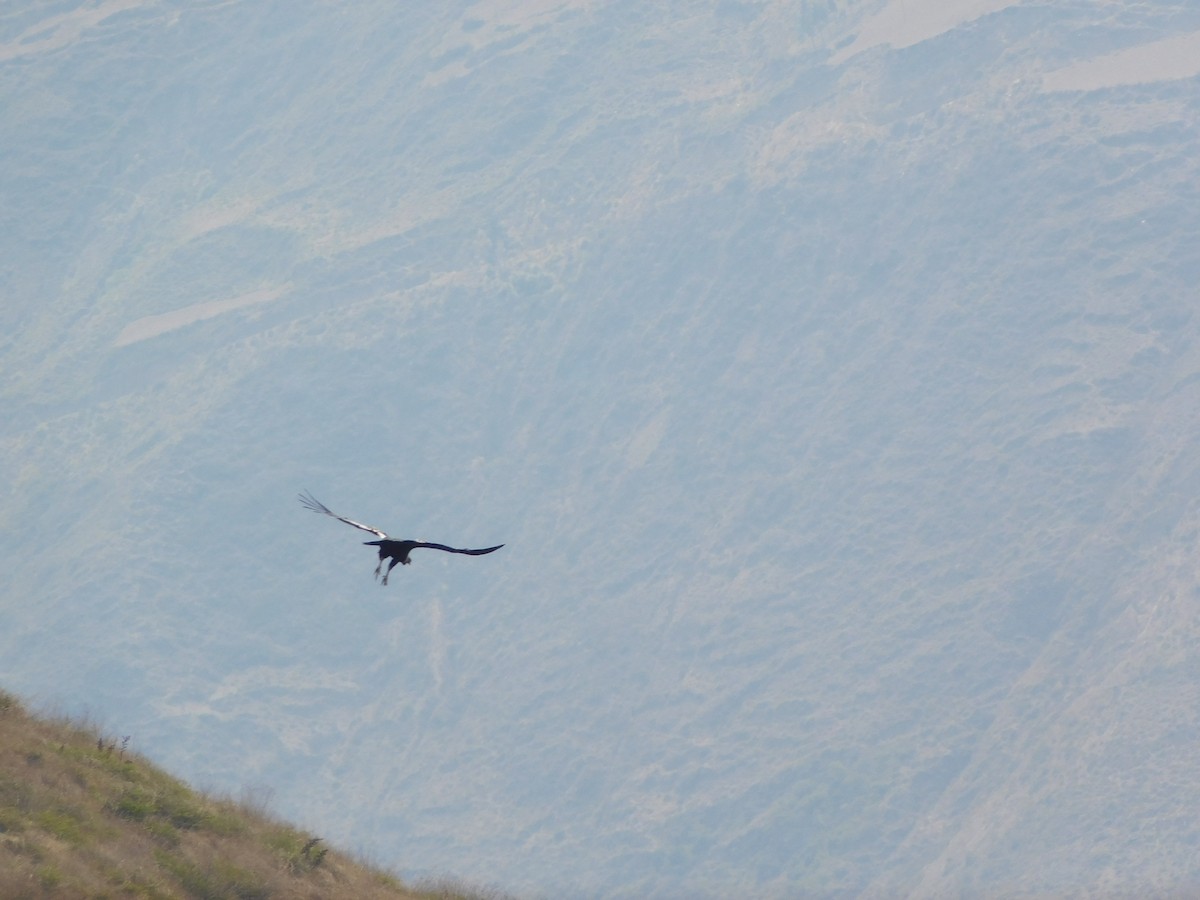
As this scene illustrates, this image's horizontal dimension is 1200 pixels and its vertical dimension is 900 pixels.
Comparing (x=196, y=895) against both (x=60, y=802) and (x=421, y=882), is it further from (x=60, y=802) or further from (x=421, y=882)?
(x=421, y=882)

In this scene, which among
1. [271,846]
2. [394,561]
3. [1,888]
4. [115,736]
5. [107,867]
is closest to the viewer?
[1,888]

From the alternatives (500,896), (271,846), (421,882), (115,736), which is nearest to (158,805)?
(271,846)

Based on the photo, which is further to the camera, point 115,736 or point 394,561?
point 115,736

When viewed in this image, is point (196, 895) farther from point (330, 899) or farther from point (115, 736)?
point (115, 736)

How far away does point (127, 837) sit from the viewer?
2586cm

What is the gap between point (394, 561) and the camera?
26.3 meters

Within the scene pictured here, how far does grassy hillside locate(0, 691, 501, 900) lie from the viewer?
2416cm

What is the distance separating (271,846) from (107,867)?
4.08 m

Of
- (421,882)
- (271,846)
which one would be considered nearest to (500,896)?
(421,882)

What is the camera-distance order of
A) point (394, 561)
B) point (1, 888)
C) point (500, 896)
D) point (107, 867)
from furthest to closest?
point (500, 896) < point (394, 561) < point (107, 867) < point (1, 888)

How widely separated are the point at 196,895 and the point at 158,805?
232 centimetres

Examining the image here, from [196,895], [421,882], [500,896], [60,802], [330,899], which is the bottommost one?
[500,896]

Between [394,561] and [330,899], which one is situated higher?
[394,561]

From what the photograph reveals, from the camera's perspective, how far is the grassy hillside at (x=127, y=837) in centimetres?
2416
